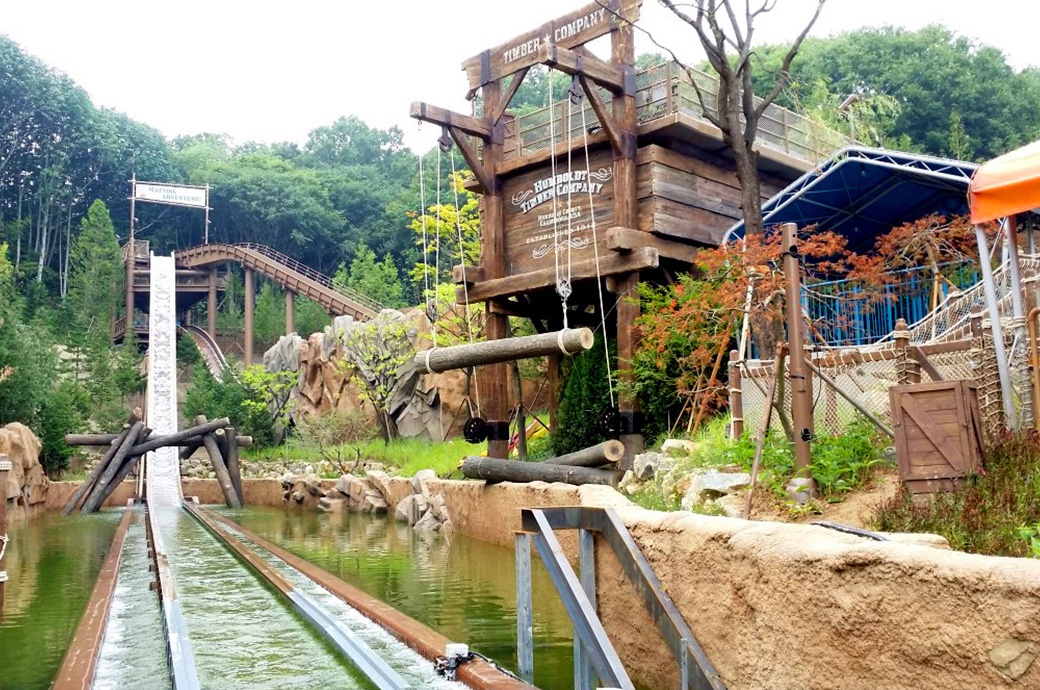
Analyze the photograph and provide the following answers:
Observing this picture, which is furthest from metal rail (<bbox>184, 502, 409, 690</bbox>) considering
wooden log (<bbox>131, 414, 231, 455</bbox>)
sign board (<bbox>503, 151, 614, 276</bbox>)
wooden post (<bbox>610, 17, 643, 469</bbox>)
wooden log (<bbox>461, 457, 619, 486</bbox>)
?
wooden log (<bbox>131, 414, 231, 455</bbox>)

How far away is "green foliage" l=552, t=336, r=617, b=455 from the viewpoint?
15.4m

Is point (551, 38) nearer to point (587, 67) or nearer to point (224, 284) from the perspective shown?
point (587, 67)

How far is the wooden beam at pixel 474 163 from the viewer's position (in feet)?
50.7

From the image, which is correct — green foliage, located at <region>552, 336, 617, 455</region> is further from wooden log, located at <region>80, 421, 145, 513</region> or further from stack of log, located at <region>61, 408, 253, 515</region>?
wooden log, located at <region>80, 421, 145, 513</region>

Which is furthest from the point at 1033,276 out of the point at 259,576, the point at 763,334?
the point at 259,576

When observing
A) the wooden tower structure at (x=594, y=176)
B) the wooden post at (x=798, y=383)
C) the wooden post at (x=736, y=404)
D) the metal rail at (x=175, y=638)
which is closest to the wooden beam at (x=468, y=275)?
the wooden tower structure at (x=594, y=176)

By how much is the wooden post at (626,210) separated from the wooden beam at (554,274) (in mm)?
252

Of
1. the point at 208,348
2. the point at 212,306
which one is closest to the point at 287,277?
the point at 212,306

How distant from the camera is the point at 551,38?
1502 centimetres

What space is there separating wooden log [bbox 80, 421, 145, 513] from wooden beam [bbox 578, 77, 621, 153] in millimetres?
14040

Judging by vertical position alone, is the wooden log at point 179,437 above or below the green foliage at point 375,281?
below

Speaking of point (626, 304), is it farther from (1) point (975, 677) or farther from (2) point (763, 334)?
(1) point (975, 677)

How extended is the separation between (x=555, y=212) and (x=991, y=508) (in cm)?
904

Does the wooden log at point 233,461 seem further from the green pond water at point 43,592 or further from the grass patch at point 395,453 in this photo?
the green pond water at point 43,592
